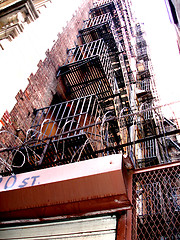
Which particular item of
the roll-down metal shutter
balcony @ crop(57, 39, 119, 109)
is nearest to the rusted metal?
the roll-down metal shutter

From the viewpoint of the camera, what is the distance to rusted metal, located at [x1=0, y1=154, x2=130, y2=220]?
282 centimetres

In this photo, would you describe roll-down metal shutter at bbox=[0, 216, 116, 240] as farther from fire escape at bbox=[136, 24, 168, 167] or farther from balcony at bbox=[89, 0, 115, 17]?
balcony at bbox=[89, 0, 115, 17]

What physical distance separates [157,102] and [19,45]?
1267cm

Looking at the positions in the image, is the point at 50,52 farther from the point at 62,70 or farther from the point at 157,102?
the point at 157,102

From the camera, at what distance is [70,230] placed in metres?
2.98

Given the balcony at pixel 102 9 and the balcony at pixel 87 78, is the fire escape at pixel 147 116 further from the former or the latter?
the balcony at pixel 102 9

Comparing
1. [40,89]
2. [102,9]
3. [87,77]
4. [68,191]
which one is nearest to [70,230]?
[68,191]

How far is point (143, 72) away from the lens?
75.4 feet

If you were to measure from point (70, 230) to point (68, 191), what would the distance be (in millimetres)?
538

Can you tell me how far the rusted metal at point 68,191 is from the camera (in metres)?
2.82

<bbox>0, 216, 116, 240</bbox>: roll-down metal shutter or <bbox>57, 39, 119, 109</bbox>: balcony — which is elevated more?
<bbox>57, 39, 119, 109</bbox>: balcony

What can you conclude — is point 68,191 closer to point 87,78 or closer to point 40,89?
point 40,89

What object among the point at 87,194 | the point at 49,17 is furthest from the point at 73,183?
the point at 49,17

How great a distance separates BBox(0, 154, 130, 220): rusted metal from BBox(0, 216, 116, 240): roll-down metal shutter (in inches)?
5.4
